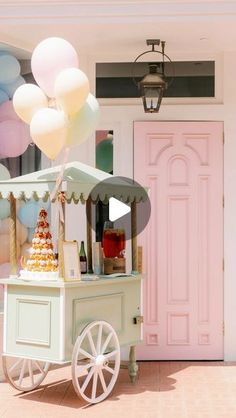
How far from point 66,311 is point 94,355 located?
1.72 feet

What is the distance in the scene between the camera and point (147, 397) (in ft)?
18.4

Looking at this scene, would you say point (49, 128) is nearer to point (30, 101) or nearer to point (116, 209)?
point (30, 101)

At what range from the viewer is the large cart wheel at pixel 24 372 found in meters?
5.63

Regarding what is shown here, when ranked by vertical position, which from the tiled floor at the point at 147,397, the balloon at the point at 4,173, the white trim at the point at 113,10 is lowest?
the tiled floor at the point at 147,397

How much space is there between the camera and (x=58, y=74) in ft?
16.4

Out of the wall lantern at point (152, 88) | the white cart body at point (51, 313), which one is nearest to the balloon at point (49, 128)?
the white cart body at point (51, 313)

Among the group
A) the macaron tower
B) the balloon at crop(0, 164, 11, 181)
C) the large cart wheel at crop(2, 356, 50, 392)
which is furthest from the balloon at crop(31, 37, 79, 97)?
the large cart wheel at crop(2, 356, 50, 392)

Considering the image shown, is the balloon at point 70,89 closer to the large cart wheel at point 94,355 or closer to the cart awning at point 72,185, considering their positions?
the cart awning at point 72,185

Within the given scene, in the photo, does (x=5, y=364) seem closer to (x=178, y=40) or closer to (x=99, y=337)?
(x=99, y=337)

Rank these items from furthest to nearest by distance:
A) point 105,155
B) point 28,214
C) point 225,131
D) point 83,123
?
point 105,155 < point 225,131 < point 28,214 < point 83,123

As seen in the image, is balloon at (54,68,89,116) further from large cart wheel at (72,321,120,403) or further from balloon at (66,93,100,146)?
large cart wheel at (72,321,120,403)

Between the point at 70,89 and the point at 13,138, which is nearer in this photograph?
the point at 70,89

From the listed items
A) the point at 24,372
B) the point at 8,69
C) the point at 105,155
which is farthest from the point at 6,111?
the point at 24,372

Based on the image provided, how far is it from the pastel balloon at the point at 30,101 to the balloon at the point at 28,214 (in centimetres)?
133
